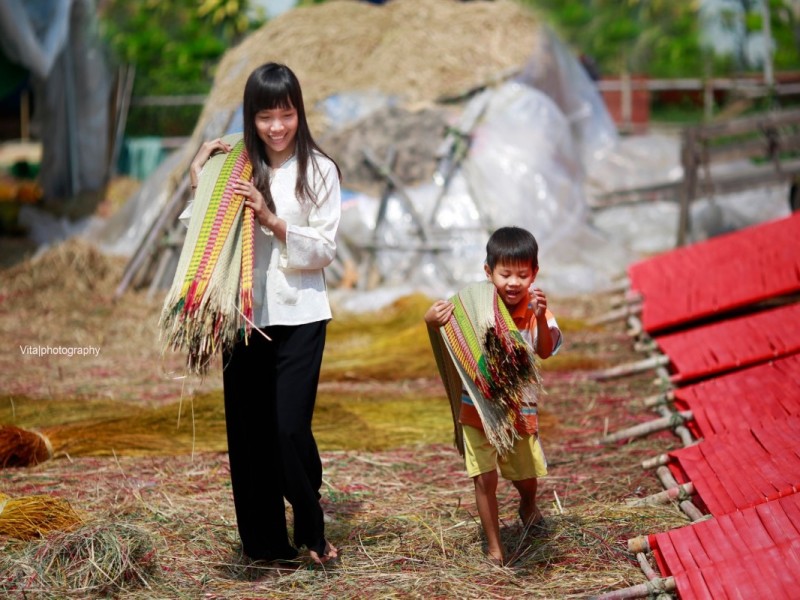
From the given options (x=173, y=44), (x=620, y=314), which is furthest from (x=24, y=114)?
(x=620, y=314)

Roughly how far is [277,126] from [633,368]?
3.89 meters

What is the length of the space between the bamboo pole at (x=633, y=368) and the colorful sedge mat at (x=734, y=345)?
68 mm

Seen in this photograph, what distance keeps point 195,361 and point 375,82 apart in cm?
927

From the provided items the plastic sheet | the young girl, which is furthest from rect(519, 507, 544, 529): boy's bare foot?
the plastic sheet

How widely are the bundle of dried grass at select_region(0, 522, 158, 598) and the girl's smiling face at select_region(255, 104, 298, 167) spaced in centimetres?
146

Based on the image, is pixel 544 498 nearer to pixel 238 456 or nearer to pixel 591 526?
pixel 591 526

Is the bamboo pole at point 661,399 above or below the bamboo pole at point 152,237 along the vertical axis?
above

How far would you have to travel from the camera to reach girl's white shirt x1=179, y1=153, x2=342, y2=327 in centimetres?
363

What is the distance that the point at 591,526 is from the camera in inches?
162

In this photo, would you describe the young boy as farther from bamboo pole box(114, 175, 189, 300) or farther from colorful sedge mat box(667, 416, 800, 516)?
bamboo pole box(114, 175, 189, 300)

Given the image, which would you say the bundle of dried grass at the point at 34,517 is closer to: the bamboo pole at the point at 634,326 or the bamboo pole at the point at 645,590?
the bamboo pole at the point at 645,590

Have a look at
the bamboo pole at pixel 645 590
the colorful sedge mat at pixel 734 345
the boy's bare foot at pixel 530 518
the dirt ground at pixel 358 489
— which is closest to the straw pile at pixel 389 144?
the dirt ground at pixel 358 489

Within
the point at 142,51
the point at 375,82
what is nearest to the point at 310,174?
the point at 375,82

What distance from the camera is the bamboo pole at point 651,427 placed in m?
5.38
